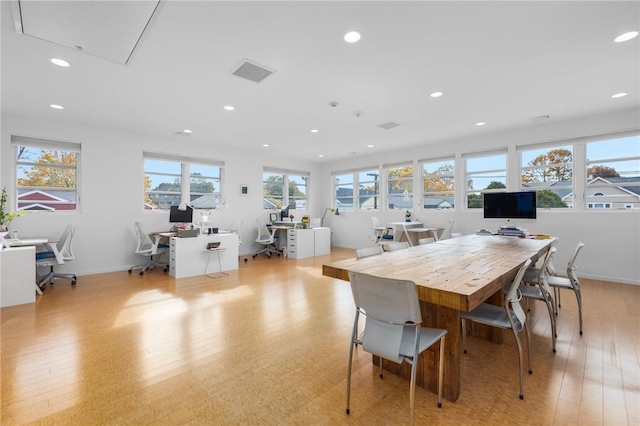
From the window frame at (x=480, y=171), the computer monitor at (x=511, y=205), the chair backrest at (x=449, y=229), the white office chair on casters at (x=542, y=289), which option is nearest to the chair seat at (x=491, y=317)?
the white office chair on casters at (x=542, y=289)

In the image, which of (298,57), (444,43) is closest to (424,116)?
(444,43)

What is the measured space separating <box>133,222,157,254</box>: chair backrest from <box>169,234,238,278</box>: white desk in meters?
0.52

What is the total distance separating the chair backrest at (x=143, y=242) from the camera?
5.36 metres

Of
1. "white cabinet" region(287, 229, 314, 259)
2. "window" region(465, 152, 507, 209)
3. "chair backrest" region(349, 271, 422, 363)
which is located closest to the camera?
"chair backrest" region(349, 271, 422, 363)

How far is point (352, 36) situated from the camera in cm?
254

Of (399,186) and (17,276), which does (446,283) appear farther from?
(399,186)

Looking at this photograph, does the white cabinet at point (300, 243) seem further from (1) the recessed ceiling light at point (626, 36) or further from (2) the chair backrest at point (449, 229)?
(1) the recessed ceiling light at point (626, 36)

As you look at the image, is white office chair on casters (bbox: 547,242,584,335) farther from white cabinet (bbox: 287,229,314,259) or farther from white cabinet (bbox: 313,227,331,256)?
white cabinet (bbox: 313,227,331,256)

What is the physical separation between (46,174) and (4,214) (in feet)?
3.34

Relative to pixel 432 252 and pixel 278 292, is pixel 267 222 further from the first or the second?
pixel 432 252

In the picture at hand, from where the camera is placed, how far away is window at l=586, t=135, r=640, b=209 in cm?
459

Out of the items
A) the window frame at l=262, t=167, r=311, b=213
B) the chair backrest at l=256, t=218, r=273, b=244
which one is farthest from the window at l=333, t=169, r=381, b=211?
the chair backrest at l=256, t=218, r=273, b=244

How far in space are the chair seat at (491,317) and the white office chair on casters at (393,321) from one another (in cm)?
41

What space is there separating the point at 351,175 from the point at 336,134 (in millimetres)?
3025
